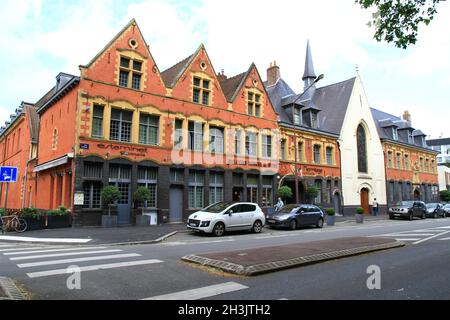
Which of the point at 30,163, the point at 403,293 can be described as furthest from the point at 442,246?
the point at 30,163

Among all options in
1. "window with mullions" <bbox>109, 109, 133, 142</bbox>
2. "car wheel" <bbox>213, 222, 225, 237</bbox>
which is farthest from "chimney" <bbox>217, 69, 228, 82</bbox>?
"car wheel" <bbox>213, 222, 225, 237</bbox>

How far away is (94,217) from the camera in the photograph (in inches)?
738

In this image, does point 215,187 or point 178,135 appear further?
point 215,187

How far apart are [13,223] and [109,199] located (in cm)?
447

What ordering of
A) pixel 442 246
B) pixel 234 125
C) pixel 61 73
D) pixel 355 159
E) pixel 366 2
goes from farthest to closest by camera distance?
pixel 355 159 < pixel 234 125 < pixel 61 73 < pixel 442 246 < pixel 366 2

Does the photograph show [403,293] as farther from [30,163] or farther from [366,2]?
[30,163]

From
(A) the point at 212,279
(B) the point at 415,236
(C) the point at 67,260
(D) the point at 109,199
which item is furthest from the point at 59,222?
(B) the point at 415,236

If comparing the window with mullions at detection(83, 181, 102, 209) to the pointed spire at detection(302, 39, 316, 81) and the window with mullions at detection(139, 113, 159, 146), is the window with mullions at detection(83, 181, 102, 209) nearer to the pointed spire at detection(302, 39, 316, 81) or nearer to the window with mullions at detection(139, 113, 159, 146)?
the window with mullions at detection(139, 113, 159, 146)

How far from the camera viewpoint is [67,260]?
28.9 feet

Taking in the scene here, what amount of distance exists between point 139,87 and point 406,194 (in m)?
37.5

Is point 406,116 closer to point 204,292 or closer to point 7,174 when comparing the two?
point 7,174

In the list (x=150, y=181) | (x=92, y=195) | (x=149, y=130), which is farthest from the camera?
(x=149, y=130)

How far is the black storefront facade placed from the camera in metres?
19.0

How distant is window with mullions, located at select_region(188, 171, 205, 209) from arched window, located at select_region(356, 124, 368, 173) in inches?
824
